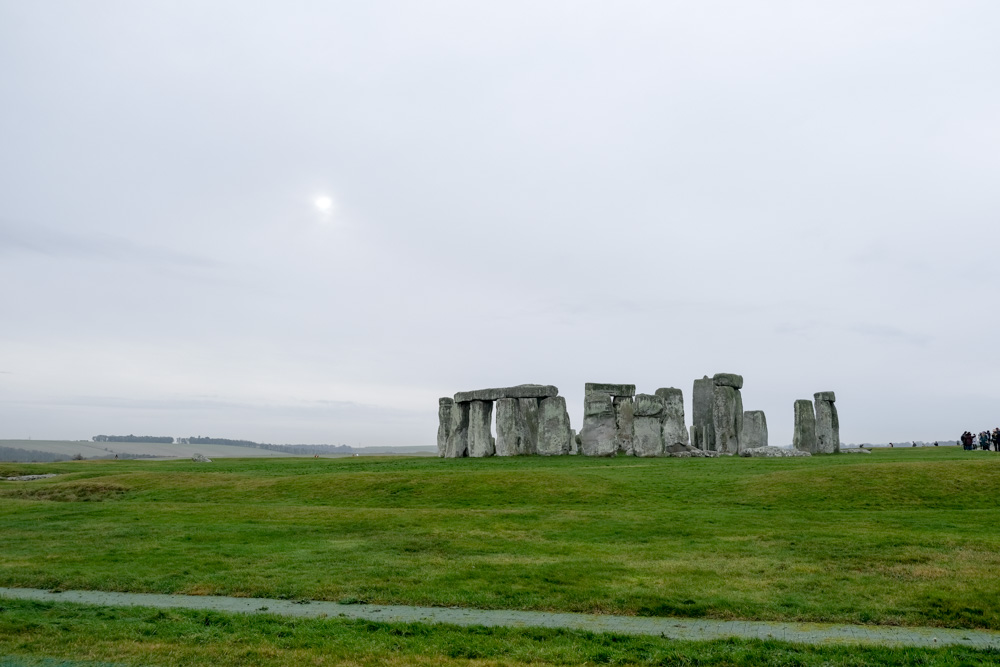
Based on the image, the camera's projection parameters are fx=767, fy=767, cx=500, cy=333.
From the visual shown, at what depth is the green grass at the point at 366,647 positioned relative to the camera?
697 cm

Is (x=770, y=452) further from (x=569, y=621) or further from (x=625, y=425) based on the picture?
(x=569, y=621)

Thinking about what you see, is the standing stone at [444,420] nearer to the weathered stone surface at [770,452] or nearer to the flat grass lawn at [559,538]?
the flat grass lawn at [559,538]

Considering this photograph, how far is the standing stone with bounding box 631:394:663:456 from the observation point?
3187cm

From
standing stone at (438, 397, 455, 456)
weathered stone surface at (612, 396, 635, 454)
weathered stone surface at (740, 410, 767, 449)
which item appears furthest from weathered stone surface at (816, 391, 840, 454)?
standing stone at (438, 397, 455, 456)

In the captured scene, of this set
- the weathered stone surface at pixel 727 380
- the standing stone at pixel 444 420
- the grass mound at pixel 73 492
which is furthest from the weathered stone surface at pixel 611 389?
the grass mound at pixel 73 492

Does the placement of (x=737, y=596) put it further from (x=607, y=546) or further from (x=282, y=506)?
(x=282, y=506)

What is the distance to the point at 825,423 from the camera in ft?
116

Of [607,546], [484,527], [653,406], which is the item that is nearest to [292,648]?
[607,546]

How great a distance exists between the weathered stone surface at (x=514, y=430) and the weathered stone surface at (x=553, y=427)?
72 cm

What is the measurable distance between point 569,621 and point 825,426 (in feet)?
99.6

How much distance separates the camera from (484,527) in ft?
50.7

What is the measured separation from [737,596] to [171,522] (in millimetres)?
12731

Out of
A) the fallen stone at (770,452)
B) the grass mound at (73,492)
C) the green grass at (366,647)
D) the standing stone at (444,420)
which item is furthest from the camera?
the standing stone at (444,420)

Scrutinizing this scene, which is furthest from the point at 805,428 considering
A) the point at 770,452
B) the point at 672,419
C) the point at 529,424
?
the point at 529,424
